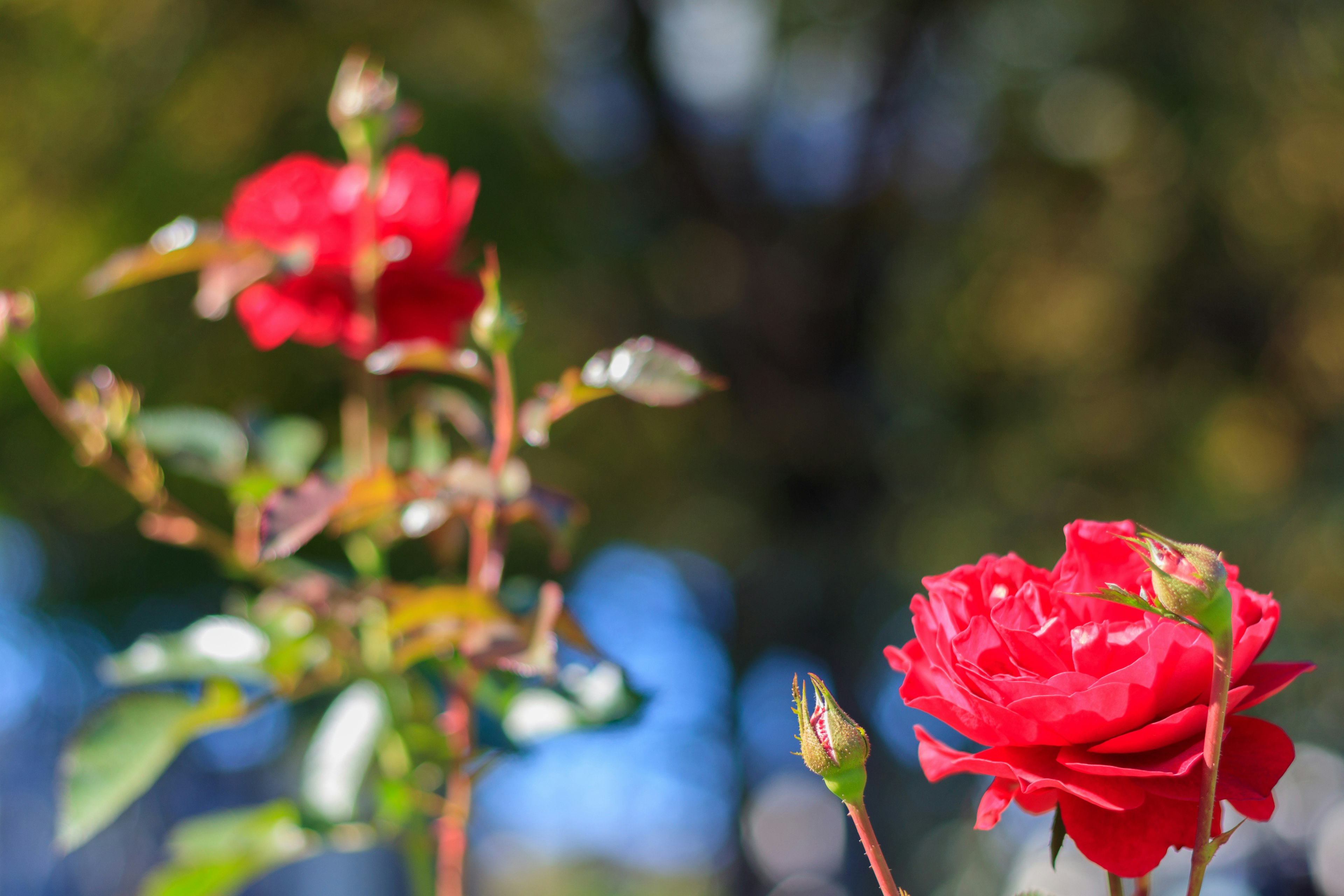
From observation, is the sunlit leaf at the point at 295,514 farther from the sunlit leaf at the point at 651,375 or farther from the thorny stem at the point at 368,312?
the sunlit leaf at the point at 651,375

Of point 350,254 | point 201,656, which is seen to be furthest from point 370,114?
point 201,656

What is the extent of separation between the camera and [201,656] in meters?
0.69

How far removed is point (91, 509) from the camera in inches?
132

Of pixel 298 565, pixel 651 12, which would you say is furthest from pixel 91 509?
pixel 298 565

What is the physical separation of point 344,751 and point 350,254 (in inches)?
13.3

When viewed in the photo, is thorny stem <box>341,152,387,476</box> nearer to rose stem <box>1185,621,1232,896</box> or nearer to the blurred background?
rose stem <box>1185,621,1232,896</box>

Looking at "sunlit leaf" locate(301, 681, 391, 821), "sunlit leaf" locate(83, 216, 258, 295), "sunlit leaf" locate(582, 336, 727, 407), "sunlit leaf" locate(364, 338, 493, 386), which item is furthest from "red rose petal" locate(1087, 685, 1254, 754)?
"sunlit leaf" locate(83, 216, 258, 295)

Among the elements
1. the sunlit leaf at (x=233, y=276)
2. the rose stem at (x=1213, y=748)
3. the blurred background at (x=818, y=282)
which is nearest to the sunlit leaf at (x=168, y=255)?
the sunlit leaf at (x=233, y=276)

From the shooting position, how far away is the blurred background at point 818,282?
294cm

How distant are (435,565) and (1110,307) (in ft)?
8.18

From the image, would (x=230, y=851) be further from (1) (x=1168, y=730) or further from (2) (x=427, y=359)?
(1) (x=1168, y=730)

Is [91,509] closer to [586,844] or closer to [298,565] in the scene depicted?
[586,844]

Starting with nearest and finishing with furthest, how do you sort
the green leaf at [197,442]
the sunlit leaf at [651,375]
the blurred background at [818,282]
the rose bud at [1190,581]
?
the rose bud at [1190,581]
the sunlit leaf at [651,375]
the green leaf at [197,442]
the blurred background at [818,282]

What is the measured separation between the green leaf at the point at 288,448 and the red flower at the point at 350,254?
3.6 inches
